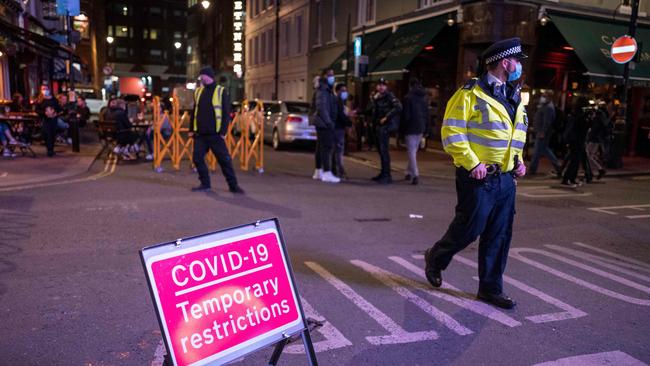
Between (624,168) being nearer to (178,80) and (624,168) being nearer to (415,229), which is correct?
(415,229)

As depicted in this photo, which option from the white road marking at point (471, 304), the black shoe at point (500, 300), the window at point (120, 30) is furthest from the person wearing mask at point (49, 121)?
the window at point (120, 30)

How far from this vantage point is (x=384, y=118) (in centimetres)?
1118

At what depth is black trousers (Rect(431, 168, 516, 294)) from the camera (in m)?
4.34

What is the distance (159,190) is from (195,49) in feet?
234

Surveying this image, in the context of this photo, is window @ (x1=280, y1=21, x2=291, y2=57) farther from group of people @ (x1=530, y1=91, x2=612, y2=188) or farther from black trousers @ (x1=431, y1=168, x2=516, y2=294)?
black trousers @ (x1=431, y1=168, x2=516, y2=294)

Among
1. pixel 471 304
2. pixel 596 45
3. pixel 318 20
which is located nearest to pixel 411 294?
pixel 471 304

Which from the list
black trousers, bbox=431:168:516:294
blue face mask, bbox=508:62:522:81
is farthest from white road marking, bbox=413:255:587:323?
blue face mask, bbox=508:62:522:81

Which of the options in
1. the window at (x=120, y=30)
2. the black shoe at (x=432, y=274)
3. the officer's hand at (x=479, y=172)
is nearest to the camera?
the officer's hand at (x=479, y=172)

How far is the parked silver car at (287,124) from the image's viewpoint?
17.5m

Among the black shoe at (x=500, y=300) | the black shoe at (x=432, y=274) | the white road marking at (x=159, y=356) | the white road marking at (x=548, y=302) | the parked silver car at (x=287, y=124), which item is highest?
the parked silver car at (x=287, y=124)

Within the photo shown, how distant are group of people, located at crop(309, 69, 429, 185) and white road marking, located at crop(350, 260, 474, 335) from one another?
5.48m

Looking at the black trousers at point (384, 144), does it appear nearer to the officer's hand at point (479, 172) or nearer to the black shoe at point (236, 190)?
the black shoe at point (236, 190)

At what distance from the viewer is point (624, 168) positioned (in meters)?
15.6

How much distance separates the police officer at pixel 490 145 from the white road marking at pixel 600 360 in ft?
3.27
